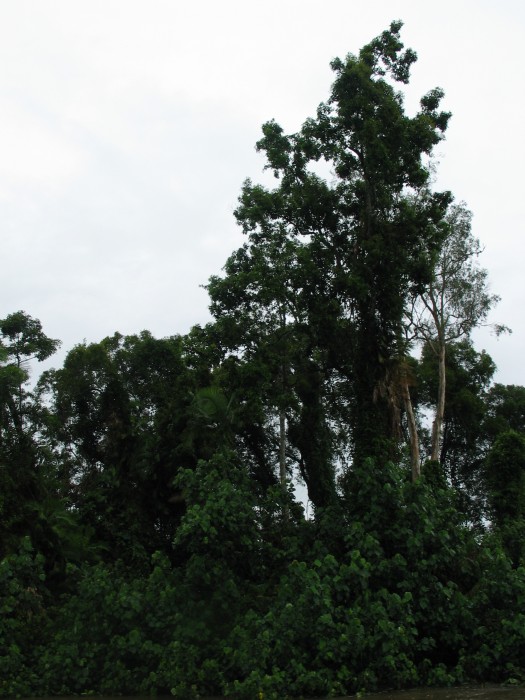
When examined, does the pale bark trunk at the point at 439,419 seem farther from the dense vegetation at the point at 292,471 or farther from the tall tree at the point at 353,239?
the tall tree at the point at 353,239

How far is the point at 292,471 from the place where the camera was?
23.9 meters

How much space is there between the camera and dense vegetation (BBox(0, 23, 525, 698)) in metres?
9.34

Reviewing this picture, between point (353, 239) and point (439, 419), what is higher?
point (353, 239)

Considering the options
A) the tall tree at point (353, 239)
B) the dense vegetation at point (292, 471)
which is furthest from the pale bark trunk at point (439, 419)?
the tall tree at point (353, 239)

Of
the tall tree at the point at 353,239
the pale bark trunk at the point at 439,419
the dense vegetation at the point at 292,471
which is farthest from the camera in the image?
the pale bark trunk at the point at 439,419

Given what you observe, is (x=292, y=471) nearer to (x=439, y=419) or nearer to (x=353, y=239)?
(x=439, y=419)

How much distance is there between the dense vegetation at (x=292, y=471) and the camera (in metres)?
9.34

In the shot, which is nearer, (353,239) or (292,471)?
(353,239)

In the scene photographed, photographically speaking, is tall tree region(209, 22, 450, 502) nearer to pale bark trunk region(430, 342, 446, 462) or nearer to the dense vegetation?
the dense vegetation

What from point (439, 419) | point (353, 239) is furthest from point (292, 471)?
point (353, 239)

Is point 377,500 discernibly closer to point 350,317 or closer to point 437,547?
point 437,547

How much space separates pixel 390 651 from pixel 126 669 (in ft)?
11.7

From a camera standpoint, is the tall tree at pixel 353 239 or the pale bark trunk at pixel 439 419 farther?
the pale bark trunk at pixel 439 419

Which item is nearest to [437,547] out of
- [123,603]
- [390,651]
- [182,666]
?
[390,651]
